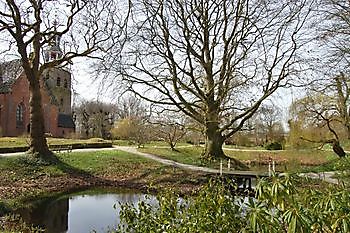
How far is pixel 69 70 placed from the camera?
64.4 ft

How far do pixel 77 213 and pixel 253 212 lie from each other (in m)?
9.88

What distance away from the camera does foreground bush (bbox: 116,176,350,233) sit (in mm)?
2109

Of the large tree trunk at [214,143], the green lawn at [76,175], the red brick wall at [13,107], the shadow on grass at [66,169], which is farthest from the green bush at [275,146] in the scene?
the red brick wall at [13,107]

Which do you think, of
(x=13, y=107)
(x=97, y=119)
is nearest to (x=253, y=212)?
(x=13, y=107)

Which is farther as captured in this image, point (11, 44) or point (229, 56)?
point (229, 56)

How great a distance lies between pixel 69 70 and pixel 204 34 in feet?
23.5

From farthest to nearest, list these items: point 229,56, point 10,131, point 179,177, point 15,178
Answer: point 10,131 < point 229,56 < point 179,177 < point 15,178

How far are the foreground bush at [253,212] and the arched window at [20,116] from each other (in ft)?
133

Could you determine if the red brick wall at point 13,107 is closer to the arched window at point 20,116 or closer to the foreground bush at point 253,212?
the arched window at point 20,116

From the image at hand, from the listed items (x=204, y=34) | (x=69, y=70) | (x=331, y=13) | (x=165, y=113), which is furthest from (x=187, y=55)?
(x=331, y=13)

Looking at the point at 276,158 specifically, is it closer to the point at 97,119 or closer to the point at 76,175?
the point at 76,175

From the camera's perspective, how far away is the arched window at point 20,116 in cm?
4103

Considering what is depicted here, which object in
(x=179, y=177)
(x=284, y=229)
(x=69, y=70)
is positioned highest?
(x=69, y=70)

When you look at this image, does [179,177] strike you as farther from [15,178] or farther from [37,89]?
[37,89]
